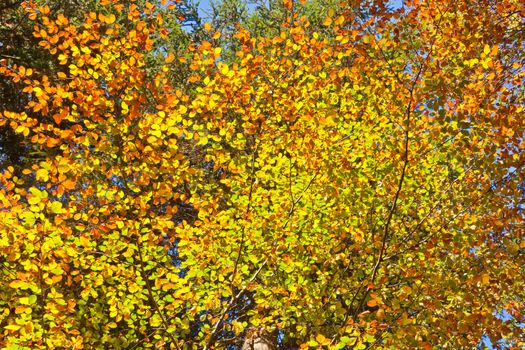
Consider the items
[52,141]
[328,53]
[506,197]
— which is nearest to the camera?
[52,141]

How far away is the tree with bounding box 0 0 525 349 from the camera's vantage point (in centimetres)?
519

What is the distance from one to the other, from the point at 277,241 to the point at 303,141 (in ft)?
5.62

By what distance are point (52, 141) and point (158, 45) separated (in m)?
11.0

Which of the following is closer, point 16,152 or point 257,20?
point 16,152

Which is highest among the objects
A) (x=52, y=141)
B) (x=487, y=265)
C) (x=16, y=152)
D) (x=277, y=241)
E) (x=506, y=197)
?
(x=16, y=152)

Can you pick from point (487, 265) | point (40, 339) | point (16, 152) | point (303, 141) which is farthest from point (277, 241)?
point (16, 152)

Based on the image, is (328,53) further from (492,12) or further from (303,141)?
(492,12)

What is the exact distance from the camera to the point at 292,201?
21.7 feet

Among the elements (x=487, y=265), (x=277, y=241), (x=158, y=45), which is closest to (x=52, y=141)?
(x=277, y=241)

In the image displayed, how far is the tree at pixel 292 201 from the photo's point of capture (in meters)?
5.19

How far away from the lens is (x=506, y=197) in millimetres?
5535

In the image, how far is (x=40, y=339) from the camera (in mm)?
5309

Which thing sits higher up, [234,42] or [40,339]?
[234,42]

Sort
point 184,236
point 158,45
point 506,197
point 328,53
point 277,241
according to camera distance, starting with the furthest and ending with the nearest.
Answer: point 158,45 < point 328,53 < point 277,241 < point 184,236 < point 506,197
